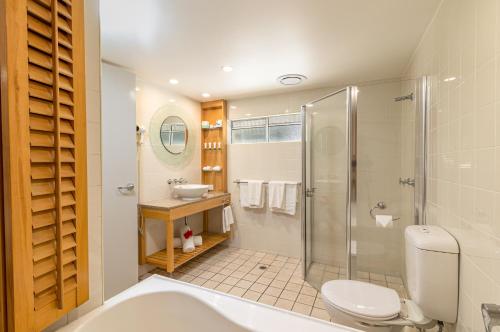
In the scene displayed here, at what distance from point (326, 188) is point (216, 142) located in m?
1.87

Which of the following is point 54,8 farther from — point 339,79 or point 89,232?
point 339,79

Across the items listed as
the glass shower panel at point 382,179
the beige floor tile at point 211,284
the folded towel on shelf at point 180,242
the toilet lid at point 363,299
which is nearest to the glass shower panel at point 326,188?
the glass shower panel at point 382,179

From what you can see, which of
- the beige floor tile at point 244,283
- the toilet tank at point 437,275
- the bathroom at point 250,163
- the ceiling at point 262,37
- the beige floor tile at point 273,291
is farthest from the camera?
the beige floor tile at point 244,283

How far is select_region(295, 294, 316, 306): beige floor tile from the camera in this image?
7.34 feet

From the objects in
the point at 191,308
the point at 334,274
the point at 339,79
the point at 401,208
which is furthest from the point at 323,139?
the point at 191,308

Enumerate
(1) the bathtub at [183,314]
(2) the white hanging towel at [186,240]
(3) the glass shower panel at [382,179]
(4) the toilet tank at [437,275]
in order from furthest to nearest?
1. (2) the white hanging towel at [186,240]
2. (3) the glass shower panel at [382,179]
3. (4) the toilet tank at [437,275]
4. (1) the bathtub at [183,314]

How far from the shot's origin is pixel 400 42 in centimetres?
195

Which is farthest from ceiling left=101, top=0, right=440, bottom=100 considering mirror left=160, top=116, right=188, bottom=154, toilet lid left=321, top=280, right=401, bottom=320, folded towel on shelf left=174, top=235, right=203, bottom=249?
folded towel on shelf left=174, top=235, right=203, bottom=249

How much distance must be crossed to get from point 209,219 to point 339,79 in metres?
2.74

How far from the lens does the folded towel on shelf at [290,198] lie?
10.4 feet

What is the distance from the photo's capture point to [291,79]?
275cm

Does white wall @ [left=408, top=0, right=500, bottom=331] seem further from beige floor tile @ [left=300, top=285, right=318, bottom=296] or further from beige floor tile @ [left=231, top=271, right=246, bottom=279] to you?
beige floor tile @ [left=231, top=271, right=246, bottom=279]

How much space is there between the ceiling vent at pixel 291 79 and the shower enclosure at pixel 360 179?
1.10 ft

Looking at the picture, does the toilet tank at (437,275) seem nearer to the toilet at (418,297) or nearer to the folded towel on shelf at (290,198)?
the toilet at (418,297)
